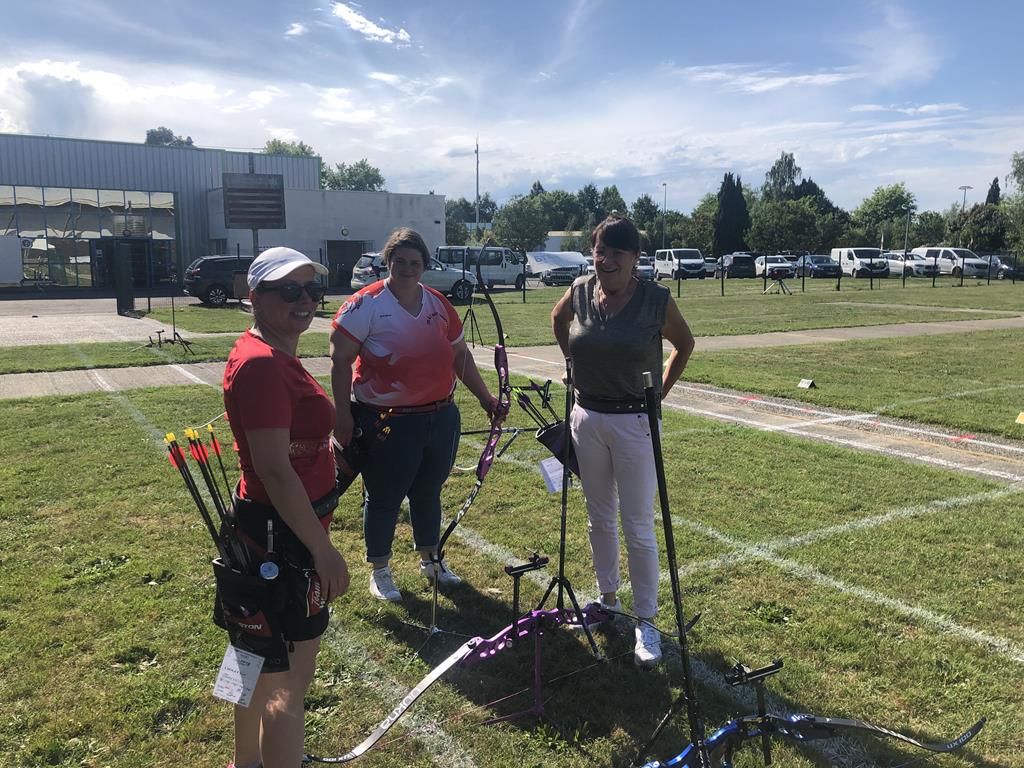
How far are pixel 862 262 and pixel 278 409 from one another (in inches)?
1947

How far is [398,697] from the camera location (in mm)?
3195

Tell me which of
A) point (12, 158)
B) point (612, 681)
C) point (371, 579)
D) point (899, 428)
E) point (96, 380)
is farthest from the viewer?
point (12, 158)

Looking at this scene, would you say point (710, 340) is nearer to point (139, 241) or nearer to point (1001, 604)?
point (1001, 604)

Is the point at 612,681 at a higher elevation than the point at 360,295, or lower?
lower

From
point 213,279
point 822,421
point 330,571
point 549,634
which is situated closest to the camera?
point 330,571

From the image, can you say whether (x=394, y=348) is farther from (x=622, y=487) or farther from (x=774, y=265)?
(x=774, y=265)

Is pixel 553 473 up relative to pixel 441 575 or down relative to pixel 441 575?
up

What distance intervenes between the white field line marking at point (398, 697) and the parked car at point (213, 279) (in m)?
24.4

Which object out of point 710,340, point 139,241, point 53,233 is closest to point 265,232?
point 139,241

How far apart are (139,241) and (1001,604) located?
40.9 metres

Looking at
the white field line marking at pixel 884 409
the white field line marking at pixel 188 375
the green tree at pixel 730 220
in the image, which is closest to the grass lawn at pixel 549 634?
the white field line marking at pixel 884 409

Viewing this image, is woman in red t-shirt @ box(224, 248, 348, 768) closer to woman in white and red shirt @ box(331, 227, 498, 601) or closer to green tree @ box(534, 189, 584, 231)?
woman in white and red shirt @ box(331, 227, 498, 601)

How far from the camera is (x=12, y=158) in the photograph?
37.2 metres

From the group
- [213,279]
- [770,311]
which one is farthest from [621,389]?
[213,279]
